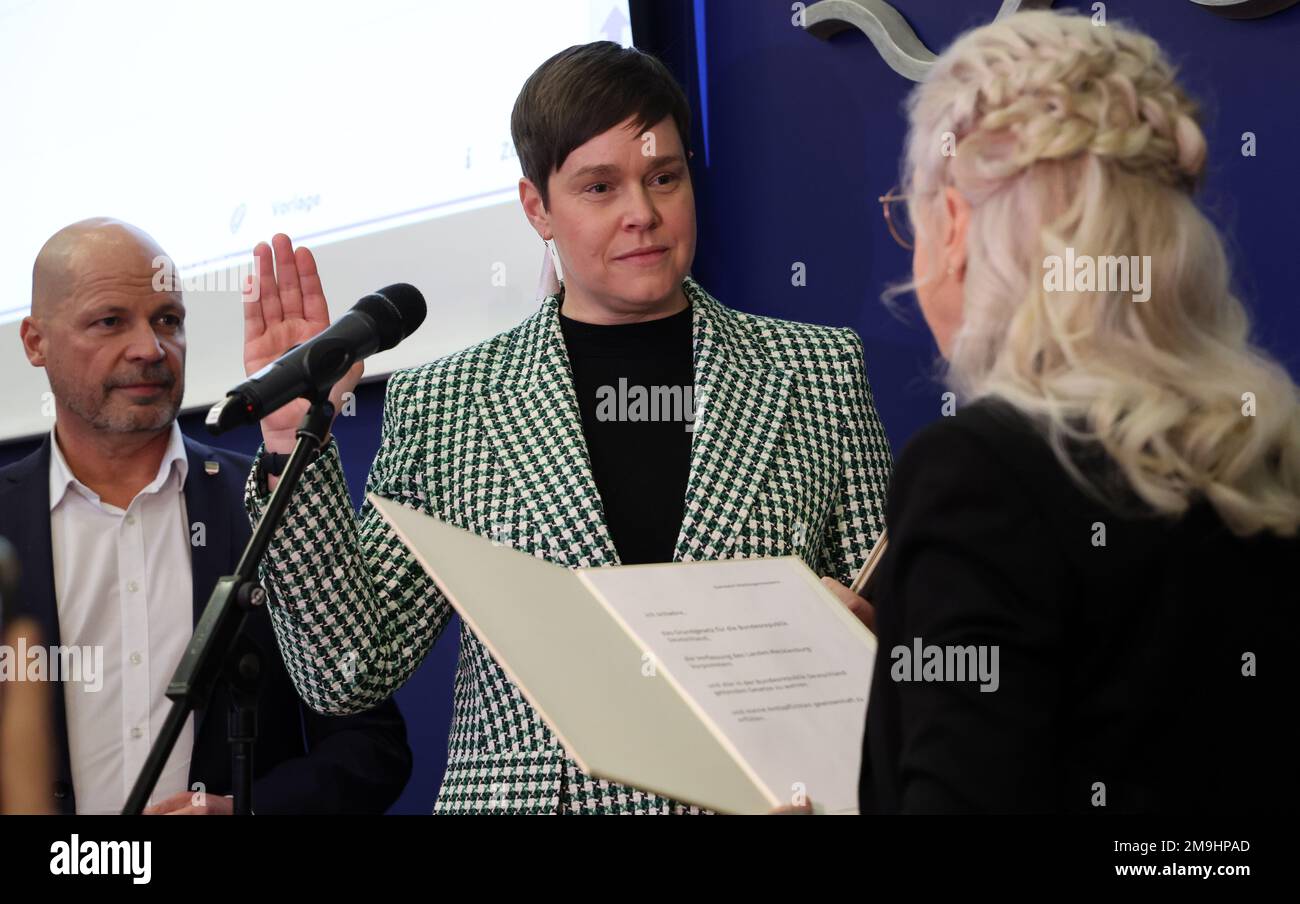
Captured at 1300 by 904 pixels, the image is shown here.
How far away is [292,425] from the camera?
1595 millimetres

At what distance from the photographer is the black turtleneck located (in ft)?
5.92

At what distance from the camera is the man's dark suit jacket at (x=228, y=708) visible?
2031 mm

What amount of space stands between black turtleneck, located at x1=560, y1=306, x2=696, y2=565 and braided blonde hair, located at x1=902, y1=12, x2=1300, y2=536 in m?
0.73

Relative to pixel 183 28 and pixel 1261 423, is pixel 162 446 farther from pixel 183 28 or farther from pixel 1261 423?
pixel 1261 423

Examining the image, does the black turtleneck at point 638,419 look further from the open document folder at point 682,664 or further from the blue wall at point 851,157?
the blue wall at point 851,157

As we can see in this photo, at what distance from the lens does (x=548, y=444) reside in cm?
182

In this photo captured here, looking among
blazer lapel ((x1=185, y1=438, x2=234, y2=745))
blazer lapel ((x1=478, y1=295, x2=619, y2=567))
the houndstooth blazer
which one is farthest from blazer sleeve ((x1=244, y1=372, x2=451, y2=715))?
blazer lapel ((x1=185, y1=438, x2=234, y2=745))

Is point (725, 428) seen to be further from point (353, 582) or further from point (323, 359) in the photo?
point (323, 359)

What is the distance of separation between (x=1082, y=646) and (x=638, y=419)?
1.02 m

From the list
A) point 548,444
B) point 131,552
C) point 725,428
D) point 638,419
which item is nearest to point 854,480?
point 725,428

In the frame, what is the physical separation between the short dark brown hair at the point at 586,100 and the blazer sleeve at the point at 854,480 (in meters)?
0.41

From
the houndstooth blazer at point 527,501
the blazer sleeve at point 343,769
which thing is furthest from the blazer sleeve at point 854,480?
the blazer sleeve at point 343,769

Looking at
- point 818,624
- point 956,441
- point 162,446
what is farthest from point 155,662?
point 956,441

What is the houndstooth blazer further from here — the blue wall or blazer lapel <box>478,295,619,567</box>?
the blue wall
